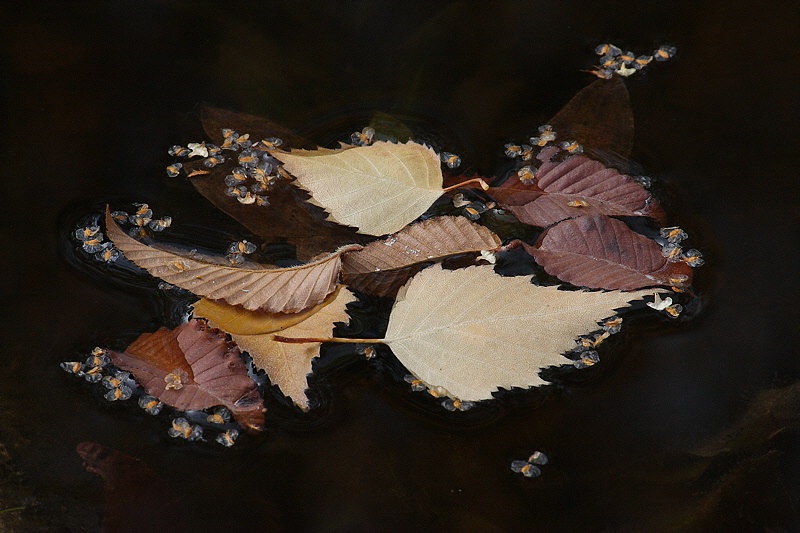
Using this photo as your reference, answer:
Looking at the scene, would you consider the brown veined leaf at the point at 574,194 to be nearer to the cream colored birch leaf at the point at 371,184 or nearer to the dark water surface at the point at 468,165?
the dark water surface at the point at 468,165

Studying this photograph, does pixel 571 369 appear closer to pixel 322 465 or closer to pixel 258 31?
pixel 322 465

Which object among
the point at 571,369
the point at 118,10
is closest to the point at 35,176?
the point at 118,10

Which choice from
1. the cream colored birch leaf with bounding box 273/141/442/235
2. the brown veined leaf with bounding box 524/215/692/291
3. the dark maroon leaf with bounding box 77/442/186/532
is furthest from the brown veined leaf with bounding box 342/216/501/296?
the dark maroon leaf with bounding box 77/442/186/532

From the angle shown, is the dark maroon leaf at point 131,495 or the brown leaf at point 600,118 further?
the brown leaf at point 600,118

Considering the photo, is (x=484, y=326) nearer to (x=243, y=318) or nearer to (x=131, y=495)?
(x=243, y=318)

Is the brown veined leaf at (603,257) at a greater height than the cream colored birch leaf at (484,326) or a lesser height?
greater

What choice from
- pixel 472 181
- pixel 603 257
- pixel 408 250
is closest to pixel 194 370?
pixel 408 250

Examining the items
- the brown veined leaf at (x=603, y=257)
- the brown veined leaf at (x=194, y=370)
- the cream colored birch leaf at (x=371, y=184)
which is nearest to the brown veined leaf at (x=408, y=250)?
the cream colored birch leaf at (x=371, y=184)
